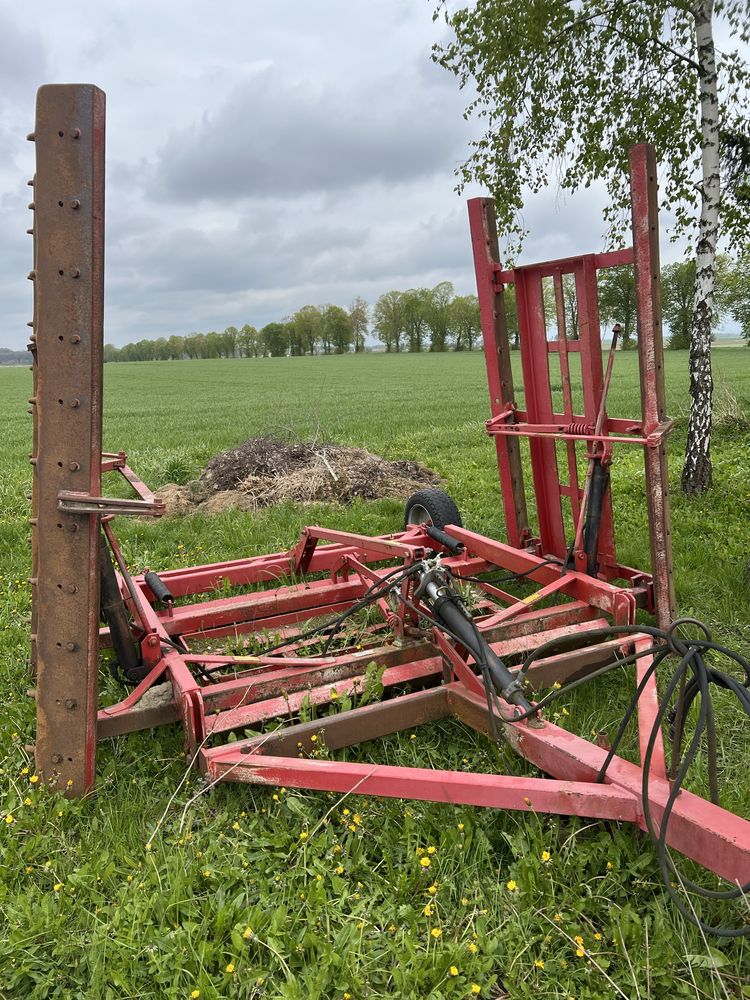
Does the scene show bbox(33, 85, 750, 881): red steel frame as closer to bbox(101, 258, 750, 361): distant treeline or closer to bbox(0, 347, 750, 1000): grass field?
bbox(0, 347, 750, 1000): grass field

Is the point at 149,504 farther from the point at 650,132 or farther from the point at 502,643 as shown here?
the point at 650,132

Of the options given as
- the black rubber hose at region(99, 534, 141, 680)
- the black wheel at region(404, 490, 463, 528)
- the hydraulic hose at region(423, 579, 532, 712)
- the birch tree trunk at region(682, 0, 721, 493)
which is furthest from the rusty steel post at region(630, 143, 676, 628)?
the birch tree trunk at region(682, 0, 721, 493)

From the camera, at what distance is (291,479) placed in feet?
28.7

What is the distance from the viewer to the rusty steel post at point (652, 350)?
4.06 meters

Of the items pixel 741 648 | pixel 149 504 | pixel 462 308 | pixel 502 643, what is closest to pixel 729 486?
pixel 741 648

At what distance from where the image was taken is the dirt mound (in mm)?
8531

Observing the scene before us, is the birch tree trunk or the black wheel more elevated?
the birch tree trunk

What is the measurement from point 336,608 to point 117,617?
1549mm

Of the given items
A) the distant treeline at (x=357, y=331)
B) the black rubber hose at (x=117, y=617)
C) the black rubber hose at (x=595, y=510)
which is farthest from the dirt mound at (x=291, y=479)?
the distant treeline at (x=357, y=331)

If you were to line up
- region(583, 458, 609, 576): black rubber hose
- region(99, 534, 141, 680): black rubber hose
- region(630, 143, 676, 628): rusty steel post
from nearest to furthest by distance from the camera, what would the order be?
region(99, 534, 141, 680): black rubber hose < region(630, 143, 676, 628): rusty steel post < region(583, 458, 609, 576): black rubber hose

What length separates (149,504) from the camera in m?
2.86

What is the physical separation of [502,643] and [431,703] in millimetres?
654

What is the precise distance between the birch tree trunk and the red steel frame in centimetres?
342

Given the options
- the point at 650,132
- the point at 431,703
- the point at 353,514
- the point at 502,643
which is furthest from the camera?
the point at 650,132
